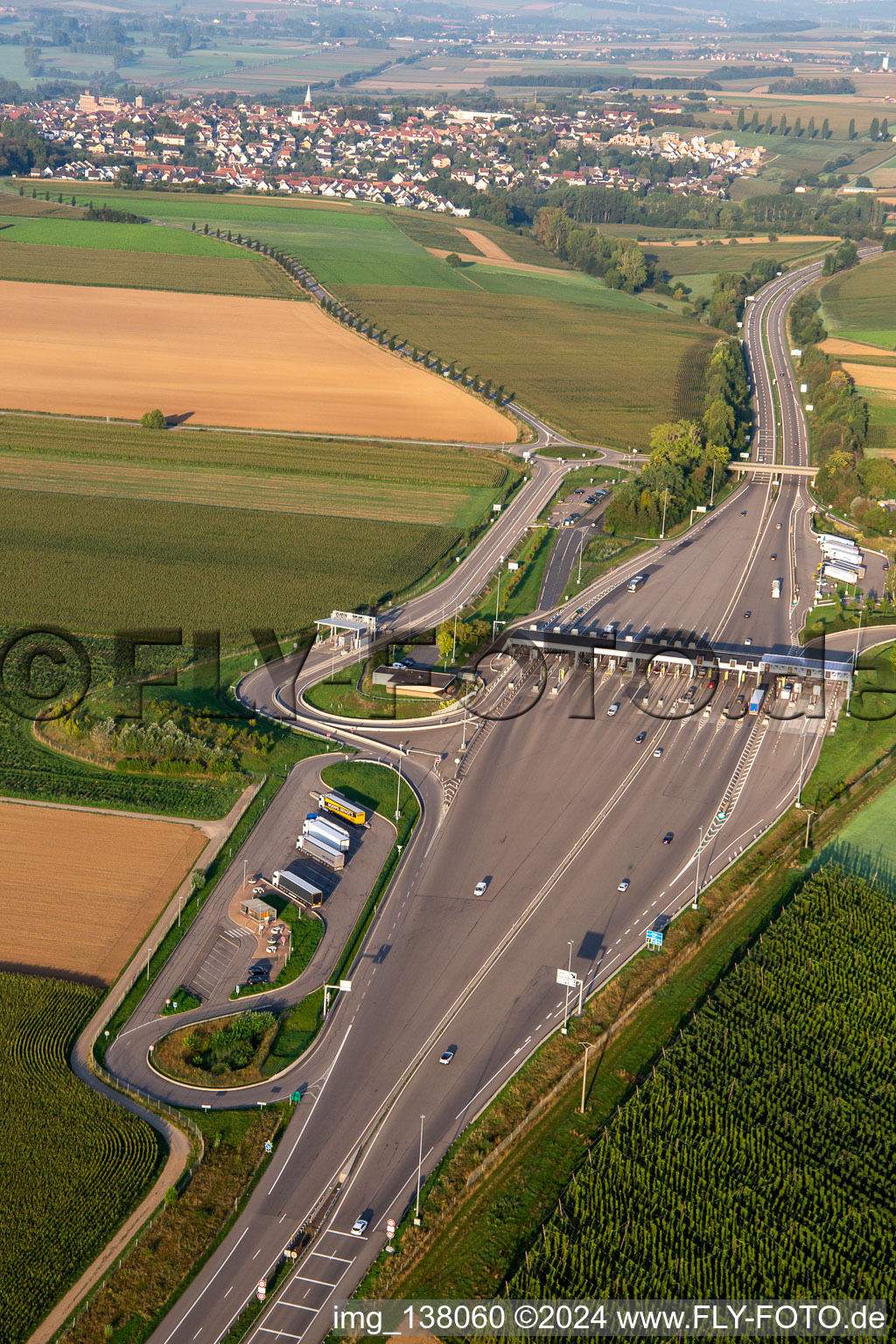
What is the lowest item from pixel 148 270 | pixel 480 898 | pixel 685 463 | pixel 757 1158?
pixel 757 1158

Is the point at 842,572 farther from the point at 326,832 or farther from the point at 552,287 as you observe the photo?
the point at 552,287

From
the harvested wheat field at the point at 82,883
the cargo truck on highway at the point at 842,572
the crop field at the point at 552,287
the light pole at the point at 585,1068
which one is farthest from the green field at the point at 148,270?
the light pole at the point at 585,1068

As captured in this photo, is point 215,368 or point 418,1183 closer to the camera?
point 418,1183

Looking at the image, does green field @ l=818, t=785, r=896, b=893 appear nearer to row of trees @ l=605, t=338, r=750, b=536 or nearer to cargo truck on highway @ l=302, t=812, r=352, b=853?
cargo truck on highway @ l=302, t=812, r=352, b=853

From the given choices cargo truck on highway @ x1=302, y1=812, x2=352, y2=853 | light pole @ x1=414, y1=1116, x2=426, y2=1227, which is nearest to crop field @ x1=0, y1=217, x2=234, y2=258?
cargo truck on highway @ x1=302, y1=812, x2=352, y2=853

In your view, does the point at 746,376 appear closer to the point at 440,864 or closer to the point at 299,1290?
the point at 440,864

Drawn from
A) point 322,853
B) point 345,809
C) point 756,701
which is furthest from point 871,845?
point 322,853
